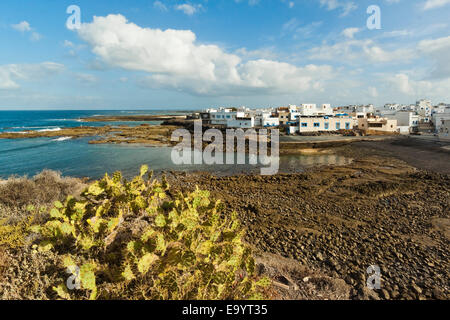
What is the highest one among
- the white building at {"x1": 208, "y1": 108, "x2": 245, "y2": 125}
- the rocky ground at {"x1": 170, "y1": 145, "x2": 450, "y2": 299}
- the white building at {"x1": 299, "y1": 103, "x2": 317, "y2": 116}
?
the white building at {"x1": 299, "y1": 103, "x2": 317, "y2": 116}

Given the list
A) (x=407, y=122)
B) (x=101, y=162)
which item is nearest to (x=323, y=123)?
(x=407, y=122)

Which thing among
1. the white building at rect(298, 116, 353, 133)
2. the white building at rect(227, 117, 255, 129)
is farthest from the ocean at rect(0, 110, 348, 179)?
the white building at rect(227, 117, 255, 129)

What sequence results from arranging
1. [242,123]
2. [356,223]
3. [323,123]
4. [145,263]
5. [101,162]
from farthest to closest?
[242,123] → [323,123] → [101,162] → [356,223] → [145,263]

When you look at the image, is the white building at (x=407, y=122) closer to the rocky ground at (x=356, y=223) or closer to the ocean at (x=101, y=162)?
the ocean at (x=101, y=162)

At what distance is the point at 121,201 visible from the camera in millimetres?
4949

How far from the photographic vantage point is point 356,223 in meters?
7.80

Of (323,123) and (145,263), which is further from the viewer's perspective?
(323,123)

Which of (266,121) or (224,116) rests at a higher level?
(224,116)

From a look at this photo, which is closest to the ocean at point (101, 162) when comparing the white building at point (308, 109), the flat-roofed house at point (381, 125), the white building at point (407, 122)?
the flat-roofed house at point (381, 125)

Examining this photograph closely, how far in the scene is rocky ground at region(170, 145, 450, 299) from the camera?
517cm

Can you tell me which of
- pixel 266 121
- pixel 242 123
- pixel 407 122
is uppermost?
pixel 266 121

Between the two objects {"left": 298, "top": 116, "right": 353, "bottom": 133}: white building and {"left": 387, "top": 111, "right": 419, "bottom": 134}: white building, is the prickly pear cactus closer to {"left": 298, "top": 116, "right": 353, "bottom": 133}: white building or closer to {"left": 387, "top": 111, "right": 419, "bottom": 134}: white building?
{"left": 298, "top": 116, "right": 353, "bottom": 133}: white building

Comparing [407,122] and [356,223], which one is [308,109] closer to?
[407,122]
